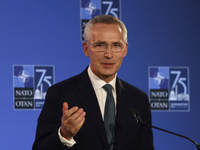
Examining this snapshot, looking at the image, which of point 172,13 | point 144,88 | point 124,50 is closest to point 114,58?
point 124,50

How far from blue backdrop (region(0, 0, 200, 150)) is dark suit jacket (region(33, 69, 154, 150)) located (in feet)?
3.82

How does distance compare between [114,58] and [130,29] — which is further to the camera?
[130,29]

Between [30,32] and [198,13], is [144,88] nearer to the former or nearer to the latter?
[198,13]

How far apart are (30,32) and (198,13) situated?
1.70m

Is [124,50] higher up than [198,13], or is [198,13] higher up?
[198,13]

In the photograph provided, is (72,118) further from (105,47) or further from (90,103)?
(105,47)

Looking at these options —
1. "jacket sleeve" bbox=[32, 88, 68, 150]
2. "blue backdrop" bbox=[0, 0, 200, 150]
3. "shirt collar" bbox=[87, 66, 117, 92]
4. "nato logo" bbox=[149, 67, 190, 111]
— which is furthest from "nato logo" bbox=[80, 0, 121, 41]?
"jacket sleeve" bbox=[32, 88, 68, 150]

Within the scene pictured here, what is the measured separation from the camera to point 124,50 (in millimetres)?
1739

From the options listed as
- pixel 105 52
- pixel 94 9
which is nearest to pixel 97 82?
pixel 105 52

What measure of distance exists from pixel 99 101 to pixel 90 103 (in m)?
0.08

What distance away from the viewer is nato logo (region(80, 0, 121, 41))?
290cm

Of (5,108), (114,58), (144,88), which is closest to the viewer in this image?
(114,58)

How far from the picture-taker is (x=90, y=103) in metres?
1.64

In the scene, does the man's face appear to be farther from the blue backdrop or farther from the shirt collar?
the blue backdrop
